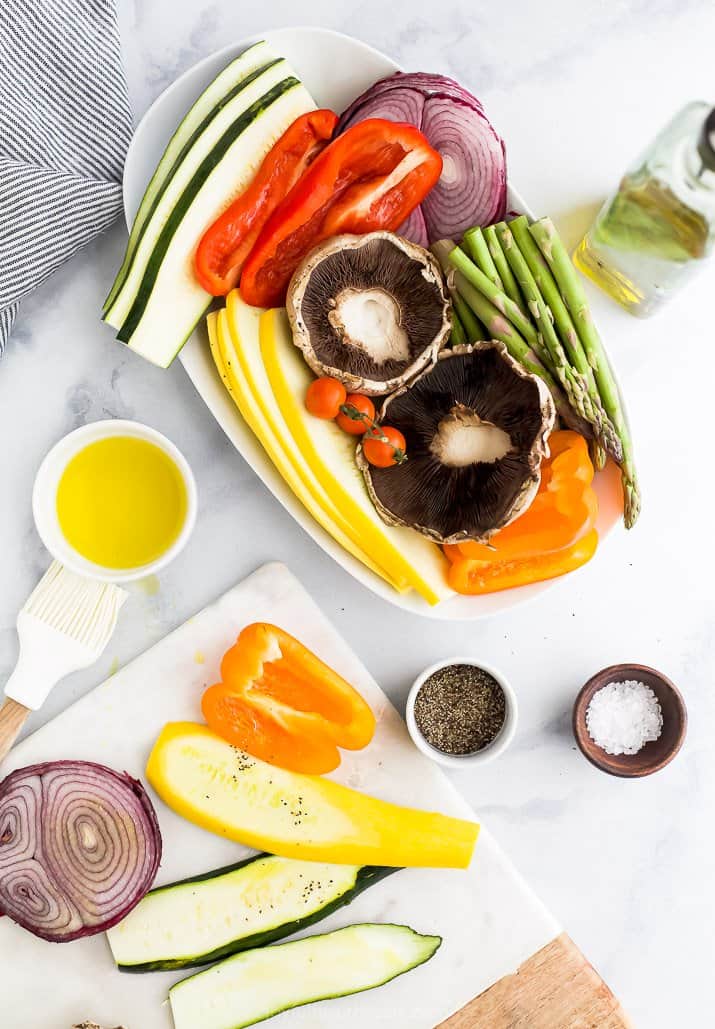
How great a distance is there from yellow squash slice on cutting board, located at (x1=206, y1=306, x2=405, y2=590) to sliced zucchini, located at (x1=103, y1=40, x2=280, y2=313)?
0.69 feet

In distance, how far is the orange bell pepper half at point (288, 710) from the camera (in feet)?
6.55

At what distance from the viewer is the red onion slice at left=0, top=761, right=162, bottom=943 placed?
1.99m

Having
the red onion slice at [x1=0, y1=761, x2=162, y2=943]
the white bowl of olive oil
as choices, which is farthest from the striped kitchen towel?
the red onion slice at [x1=0, y1=761, x2=162, y2=943]

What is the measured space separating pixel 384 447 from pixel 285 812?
0.83 meters

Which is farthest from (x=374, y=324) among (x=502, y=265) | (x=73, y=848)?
(x=73, y=848)

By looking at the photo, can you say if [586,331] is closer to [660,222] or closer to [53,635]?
[660,222]

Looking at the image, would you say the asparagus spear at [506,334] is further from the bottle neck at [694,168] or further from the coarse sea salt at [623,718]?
the coarse sea salt at [623,718]

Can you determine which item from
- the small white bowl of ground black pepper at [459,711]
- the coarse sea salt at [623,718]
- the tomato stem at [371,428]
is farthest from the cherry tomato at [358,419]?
the coarse sea salt at [623,718]

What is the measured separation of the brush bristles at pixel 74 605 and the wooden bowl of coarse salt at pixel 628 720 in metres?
1.03

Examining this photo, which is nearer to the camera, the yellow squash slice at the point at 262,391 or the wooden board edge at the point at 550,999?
the yellow squash slice at the point at 262,391

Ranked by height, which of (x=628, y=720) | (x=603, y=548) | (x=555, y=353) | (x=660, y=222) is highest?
(x=660, y=222)

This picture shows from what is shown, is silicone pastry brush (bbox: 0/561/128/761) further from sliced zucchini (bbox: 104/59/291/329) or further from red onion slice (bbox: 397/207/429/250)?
red onion slice (bbox: 397/207/429/250)

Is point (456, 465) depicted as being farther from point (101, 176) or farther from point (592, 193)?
→ point (101, 176)

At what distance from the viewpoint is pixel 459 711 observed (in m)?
2.02
